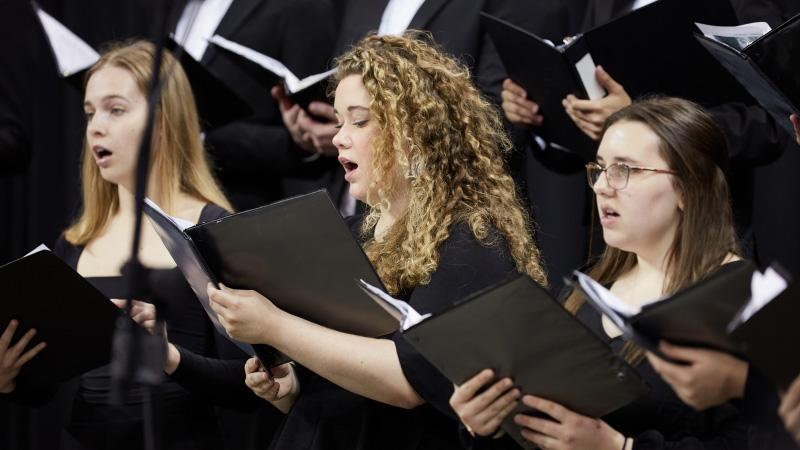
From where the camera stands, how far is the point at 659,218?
2283 millimetres

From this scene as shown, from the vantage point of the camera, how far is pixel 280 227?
6.72ft

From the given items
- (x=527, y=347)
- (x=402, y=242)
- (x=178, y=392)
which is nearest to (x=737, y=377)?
(x=527, y=347)

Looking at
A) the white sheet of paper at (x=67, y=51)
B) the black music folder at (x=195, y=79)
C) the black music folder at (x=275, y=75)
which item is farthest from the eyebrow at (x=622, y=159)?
the white sheet of paper at (x=67, y=51)

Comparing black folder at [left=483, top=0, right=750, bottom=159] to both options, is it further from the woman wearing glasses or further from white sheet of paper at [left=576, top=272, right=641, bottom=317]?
white sheet of paper at [left=576, top=272, right=641, bottom=317]

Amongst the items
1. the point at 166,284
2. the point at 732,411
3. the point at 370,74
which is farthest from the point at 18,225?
the point at 732,411

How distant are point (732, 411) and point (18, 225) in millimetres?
3003

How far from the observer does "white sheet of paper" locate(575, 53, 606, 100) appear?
2.72 m

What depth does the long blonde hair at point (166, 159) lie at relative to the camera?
3.03 metres

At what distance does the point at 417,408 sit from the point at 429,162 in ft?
1.63

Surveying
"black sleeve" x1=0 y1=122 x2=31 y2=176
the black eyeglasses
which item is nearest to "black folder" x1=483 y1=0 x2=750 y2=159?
the black eyeglasses

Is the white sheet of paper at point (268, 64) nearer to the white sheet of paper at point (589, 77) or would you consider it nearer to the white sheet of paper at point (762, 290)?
the white sheet of paper at point (589, 77)

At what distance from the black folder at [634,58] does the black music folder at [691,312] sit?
1.03 m

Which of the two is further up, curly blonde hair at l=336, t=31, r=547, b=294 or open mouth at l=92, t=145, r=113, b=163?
curly blonde hair at l=336, t=31, r=547, b=294

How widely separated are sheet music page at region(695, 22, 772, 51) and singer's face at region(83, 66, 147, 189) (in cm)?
146
